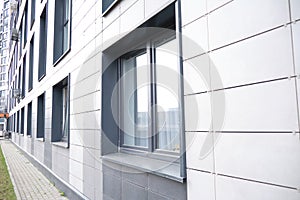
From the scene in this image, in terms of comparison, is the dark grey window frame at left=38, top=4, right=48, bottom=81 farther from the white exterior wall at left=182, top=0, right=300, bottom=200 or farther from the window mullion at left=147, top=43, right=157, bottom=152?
the white exterior wall at left=182, top=0, right=300, bottom=200

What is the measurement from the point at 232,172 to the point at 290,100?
572mm

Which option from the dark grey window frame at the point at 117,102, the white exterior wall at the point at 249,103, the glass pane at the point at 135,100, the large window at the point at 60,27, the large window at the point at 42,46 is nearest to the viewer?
the white exterior wall at the point at 249,103

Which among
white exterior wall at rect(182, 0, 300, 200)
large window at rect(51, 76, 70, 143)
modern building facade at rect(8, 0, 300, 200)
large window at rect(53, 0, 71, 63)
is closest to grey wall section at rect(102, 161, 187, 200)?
modern building facade at rect(8, 0, 300, 200)

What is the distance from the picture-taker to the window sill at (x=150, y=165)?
2098mm

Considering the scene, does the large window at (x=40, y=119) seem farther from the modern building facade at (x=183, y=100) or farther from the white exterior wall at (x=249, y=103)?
the white exterior wall at (x=249, y=103)

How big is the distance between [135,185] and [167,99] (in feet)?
3.29

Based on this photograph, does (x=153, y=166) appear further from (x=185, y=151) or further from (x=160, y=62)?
(x=160, y=62)

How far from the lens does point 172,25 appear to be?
264 centimetres

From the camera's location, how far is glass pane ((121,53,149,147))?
3100 millimetres

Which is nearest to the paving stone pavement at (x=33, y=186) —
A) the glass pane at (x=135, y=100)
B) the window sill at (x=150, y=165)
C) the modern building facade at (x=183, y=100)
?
the modern building facade at (x=183, y=100)

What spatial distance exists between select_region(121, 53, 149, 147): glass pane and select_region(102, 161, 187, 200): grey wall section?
0.42 metres

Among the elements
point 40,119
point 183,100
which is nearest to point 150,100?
point 183,100

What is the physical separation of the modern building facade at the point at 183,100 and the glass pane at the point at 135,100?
14 mm

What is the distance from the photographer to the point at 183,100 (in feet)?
6.64
